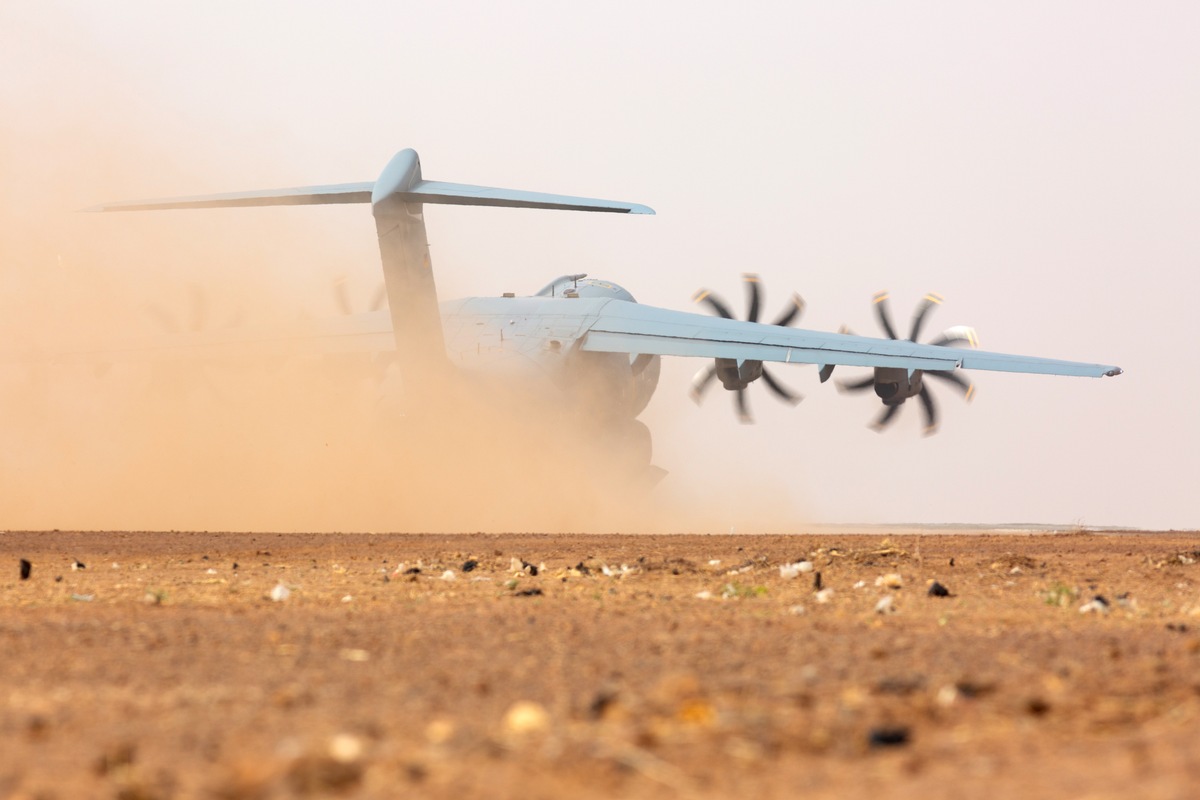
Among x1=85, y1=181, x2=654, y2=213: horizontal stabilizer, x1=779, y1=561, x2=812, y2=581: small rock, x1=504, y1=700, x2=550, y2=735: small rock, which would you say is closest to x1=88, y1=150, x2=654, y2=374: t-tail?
x1=85, y1=181, x2=654, y2=213: horizontal stabilizer

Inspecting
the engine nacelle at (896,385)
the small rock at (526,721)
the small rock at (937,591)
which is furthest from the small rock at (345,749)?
the engine nacelle at (896,385)

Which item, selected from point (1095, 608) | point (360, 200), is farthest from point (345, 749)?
point (360, 200)

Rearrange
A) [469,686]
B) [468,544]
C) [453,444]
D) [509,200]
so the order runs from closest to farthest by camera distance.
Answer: [469,686] → [468,544] → [509,200] → [453,444]

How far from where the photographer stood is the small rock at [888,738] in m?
4.86

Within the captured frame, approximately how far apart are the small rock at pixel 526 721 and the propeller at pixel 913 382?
23363 mm

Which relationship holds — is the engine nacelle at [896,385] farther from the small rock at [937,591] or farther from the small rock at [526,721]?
the small rock at [526,721]

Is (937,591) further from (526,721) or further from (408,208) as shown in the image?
(408,208)

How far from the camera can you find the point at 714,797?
414 cm

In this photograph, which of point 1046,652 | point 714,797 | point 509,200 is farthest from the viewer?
point 509,200

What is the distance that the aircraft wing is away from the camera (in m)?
25.8

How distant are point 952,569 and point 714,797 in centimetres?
1195

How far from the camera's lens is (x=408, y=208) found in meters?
26.8

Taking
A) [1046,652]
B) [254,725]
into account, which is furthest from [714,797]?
[1046,652]

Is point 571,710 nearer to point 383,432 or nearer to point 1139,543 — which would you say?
point 1139,543
